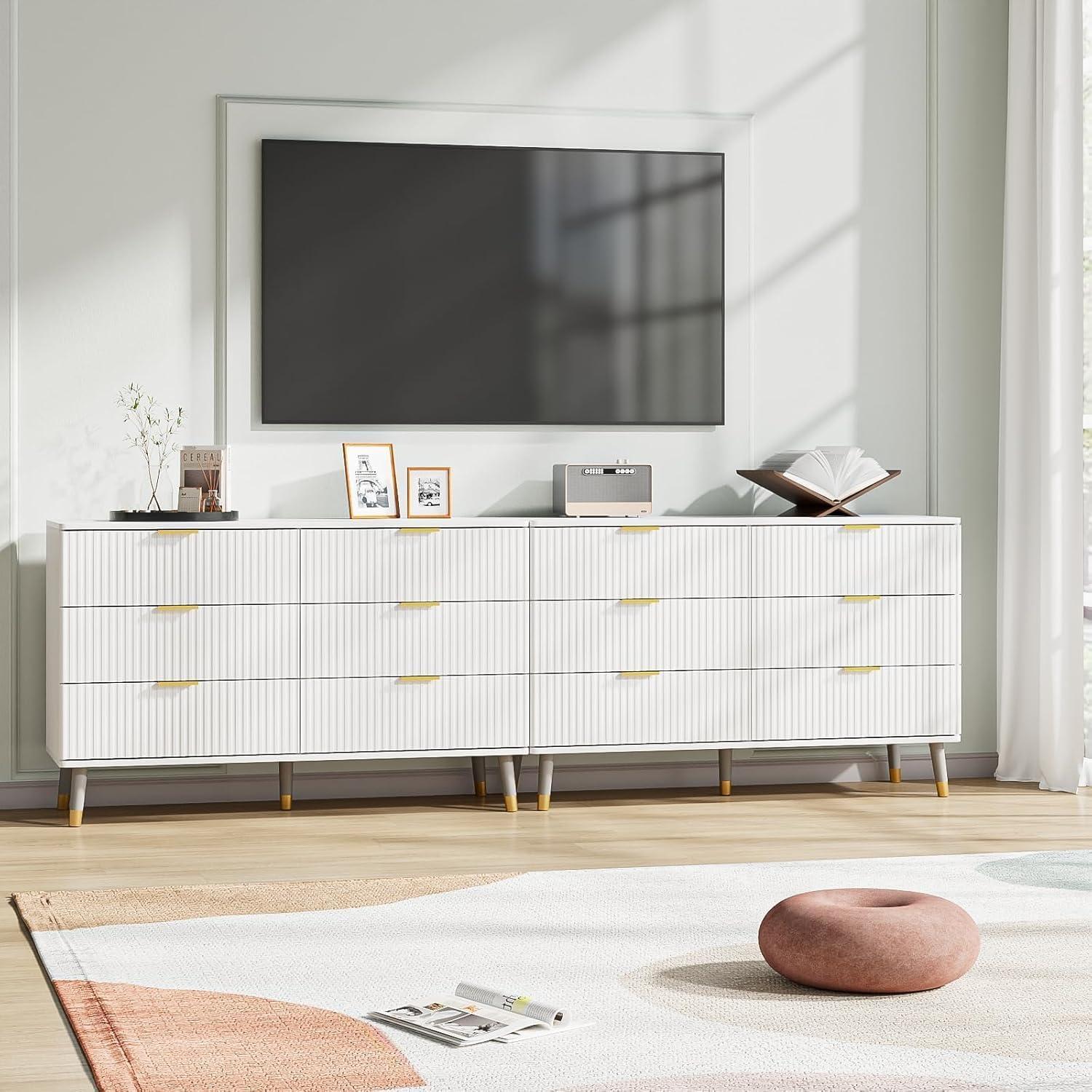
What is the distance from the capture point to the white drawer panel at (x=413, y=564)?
4121mm

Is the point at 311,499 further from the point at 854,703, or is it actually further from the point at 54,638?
the point at 854,703

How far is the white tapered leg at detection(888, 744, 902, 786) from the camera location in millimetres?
4793

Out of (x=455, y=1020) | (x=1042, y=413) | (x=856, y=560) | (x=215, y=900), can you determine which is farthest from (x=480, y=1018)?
(x=1042, y=413)

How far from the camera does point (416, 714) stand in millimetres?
4188

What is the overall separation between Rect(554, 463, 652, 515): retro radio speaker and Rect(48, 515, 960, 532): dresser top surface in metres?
0.05

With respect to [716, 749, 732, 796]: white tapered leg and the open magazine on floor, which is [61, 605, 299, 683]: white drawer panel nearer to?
[716, 749, 732, 796]: white tapered leg

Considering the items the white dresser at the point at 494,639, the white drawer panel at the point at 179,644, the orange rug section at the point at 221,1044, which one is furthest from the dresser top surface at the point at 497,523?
the orange rug section at the point at 221,1044

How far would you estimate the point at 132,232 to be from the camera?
443 centimetres

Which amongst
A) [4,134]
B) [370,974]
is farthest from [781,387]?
[370,974]

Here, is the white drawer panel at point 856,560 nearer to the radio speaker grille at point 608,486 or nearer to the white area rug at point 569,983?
the radio speaker grille at point 608,486

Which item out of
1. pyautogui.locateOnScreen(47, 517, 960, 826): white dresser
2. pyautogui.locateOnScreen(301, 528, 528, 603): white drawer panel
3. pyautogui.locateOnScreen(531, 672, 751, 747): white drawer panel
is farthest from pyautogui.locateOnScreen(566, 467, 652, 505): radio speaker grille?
pyautogui.locateOnScreen(531, 672, 751, 747): white drawer panel

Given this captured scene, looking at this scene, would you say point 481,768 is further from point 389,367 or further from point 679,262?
point 679,262

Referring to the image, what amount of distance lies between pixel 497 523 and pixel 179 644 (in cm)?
91

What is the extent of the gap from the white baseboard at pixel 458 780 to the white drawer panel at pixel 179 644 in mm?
532
